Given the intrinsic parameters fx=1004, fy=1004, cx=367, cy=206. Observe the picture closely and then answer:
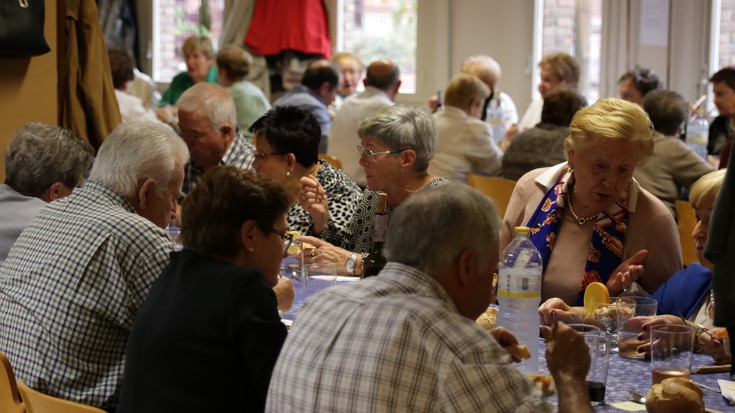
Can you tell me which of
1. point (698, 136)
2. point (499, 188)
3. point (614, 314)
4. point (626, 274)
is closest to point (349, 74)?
point (698, 136)

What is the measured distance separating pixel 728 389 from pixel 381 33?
27.6ft

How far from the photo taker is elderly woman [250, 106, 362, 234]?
13.8ft

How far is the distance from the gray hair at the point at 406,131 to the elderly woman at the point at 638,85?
161 inches

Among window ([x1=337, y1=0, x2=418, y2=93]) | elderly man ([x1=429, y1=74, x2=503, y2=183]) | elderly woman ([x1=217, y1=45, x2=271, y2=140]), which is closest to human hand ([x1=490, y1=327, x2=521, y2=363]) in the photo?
elderly man ([x1=429, y1=74, x2=503, y2=183])

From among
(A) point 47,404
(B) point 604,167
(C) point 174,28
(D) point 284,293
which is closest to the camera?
(A) point 47,404

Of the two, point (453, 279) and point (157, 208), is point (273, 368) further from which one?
point (157, 208)

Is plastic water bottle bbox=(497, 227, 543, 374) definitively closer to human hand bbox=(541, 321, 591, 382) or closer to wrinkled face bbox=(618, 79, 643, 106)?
human hand bbox=(541, 321, 591, 382)

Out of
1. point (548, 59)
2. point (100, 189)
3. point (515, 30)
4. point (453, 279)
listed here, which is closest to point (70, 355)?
point (100, 189)

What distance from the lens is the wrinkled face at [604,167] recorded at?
3260 mm

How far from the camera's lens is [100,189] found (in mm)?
2746

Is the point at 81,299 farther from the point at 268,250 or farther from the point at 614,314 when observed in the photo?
the point at 614,314

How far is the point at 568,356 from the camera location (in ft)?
6.63

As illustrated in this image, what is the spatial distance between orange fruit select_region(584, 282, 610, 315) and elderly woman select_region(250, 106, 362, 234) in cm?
145

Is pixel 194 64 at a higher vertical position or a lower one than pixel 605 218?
higher
